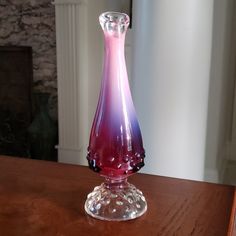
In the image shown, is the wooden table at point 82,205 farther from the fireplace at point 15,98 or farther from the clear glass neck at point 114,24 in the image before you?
the fireplace at point 15,98

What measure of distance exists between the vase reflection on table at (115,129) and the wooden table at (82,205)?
0.03 metres

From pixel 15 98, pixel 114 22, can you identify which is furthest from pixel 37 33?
pixel 114 22

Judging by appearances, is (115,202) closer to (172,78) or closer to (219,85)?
(172,78)

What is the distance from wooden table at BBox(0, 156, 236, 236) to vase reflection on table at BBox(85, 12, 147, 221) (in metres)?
0.03

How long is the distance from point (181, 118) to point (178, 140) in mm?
92

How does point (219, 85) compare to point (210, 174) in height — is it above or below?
above

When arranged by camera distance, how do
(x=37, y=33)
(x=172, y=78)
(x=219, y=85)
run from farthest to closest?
(x=37, y=33), (x=219, y=85), (x=172, y=78)

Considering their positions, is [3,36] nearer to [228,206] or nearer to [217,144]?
[217,144]

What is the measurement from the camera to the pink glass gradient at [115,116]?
685 mm

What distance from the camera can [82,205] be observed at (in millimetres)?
744

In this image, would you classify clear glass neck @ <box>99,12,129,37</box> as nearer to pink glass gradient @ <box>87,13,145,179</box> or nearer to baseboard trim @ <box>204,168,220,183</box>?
pink glass gradient @ <box>87,13,145,179</box>

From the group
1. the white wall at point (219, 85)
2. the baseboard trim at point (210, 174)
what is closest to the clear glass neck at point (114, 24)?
the white wall at point (219, 85)

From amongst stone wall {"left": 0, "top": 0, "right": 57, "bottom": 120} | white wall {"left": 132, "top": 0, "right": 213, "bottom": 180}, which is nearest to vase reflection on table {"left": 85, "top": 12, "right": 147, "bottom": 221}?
white wall {"left": 132, "top": 0, "right": 213, "bottom": 180}

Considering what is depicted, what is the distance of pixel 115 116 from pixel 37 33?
187 cm
